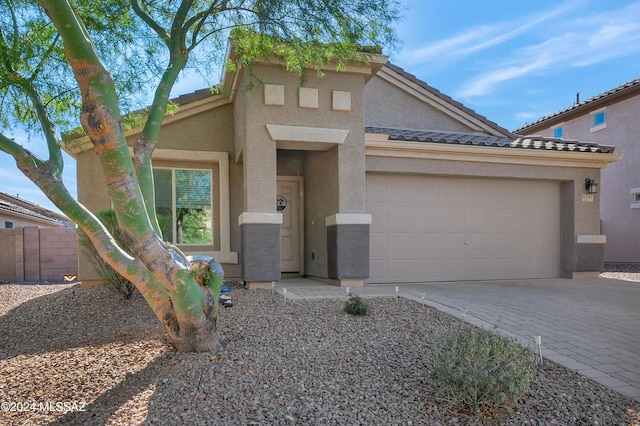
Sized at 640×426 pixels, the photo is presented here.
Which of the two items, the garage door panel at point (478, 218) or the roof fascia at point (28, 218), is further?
the roof fascia at point (28, 218)

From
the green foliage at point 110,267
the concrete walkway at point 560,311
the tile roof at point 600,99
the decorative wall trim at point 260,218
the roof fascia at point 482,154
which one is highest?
the tile roof at point 600,99

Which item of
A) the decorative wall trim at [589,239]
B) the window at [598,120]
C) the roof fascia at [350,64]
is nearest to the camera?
the roof fascia at [350,64]

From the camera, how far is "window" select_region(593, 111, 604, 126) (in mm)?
15750

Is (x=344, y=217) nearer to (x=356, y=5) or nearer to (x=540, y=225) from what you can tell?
(x=356, y=5)

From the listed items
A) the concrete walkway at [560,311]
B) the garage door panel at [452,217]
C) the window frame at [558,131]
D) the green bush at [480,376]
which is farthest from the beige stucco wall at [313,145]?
the window frame at [558,131]

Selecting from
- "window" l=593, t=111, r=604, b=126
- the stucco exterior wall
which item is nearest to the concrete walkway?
the stucco exterior wall

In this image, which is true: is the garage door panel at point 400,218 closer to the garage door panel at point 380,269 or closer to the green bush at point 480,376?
the garage door panel at point 380,269

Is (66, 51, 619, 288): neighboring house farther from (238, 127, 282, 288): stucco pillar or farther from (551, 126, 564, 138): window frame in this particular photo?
(551, 126, 564, 138): window frame

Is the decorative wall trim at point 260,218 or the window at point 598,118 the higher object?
the window at point 598,118

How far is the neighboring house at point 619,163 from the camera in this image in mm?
14344

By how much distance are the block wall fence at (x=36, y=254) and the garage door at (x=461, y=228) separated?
9.61m

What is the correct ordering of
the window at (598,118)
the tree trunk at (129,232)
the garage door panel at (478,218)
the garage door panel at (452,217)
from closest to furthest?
the tree trunk at (129,232) → the garage door panel at (452,217) → the garage door panel at (478,218) → the window at (598,118)

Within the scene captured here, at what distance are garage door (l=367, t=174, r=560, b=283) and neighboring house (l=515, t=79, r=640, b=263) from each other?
6.91m

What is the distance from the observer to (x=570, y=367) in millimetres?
3883
